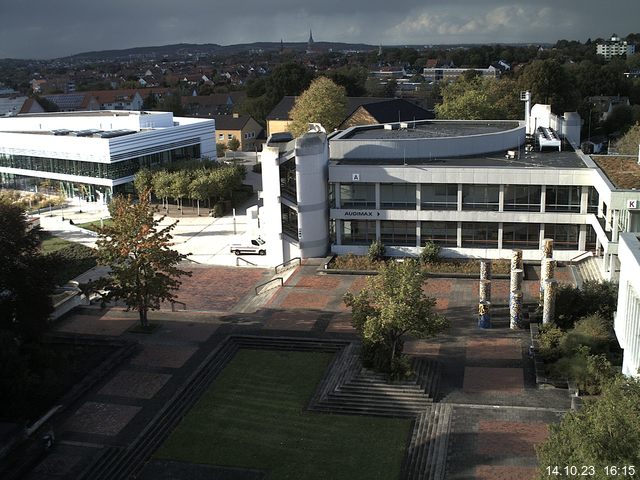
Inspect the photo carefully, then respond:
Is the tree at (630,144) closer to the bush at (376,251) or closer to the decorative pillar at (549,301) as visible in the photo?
the bush at (376,251)

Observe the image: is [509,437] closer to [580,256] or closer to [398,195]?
[580,256]

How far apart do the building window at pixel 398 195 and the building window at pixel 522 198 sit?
593cm

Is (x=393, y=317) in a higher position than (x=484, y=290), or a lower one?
higher

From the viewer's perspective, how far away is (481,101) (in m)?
71.2

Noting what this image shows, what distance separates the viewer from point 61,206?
7094 cm

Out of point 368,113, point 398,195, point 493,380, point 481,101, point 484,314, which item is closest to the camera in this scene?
point 493,380

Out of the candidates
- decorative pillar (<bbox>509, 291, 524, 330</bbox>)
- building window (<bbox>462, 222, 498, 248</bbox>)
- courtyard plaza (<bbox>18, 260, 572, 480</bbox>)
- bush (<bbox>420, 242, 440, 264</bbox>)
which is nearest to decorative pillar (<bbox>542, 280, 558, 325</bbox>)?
courtyard plaza (<bbox>18, 260, 572, 480</bbox>)

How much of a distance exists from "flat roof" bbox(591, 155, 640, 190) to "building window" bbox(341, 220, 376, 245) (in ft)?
48.6

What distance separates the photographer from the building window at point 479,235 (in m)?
45.8

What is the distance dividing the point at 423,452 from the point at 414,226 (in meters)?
23.6

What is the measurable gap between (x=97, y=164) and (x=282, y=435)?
165ft


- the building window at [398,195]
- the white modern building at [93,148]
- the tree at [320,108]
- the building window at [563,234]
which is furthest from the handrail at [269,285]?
the tree at [320,108]

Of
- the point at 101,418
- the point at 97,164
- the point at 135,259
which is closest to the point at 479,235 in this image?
the point at 135,259

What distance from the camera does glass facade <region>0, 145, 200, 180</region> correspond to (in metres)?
69.8
